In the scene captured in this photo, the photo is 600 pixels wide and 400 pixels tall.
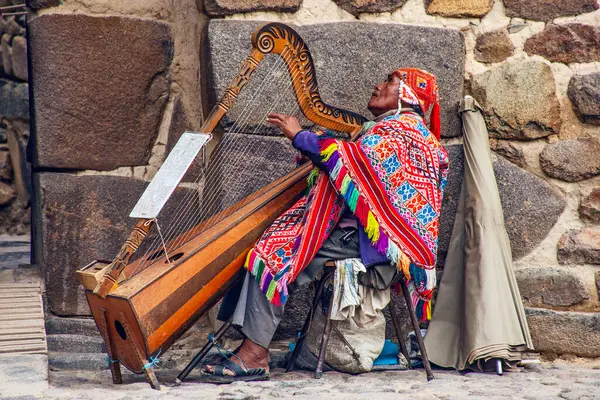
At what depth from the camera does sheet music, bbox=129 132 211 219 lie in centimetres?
276

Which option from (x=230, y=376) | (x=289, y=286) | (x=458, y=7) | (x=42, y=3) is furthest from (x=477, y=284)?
(x=42, y=3)

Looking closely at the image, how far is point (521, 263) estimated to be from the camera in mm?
3629

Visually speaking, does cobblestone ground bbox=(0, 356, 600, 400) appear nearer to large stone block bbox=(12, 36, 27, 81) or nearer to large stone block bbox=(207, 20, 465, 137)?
large stone block bbox=(207, 20, 465, 137)

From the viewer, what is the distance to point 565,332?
3.54 m

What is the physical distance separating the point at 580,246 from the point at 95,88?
1895 mm

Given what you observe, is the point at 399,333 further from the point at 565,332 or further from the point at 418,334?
the point at 565,332

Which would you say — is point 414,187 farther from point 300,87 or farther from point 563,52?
point 563,52

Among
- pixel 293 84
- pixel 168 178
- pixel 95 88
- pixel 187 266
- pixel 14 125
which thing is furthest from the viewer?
pixel 14 125

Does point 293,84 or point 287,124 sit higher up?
point 293,84

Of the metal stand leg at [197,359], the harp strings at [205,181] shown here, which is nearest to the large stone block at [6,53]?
the harp strings at [205,181]

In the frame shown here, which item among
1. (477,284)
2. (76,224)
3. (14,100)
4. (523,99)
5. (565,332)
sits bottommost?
(565,332)

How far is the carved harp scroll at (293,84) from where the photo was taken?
9.21 ft

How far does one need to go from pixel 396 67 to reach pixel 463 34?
296 mm

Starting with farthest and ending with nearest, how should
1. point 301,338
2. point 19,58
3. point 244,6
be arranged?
point 19,58, point 244,6, point 301,338
